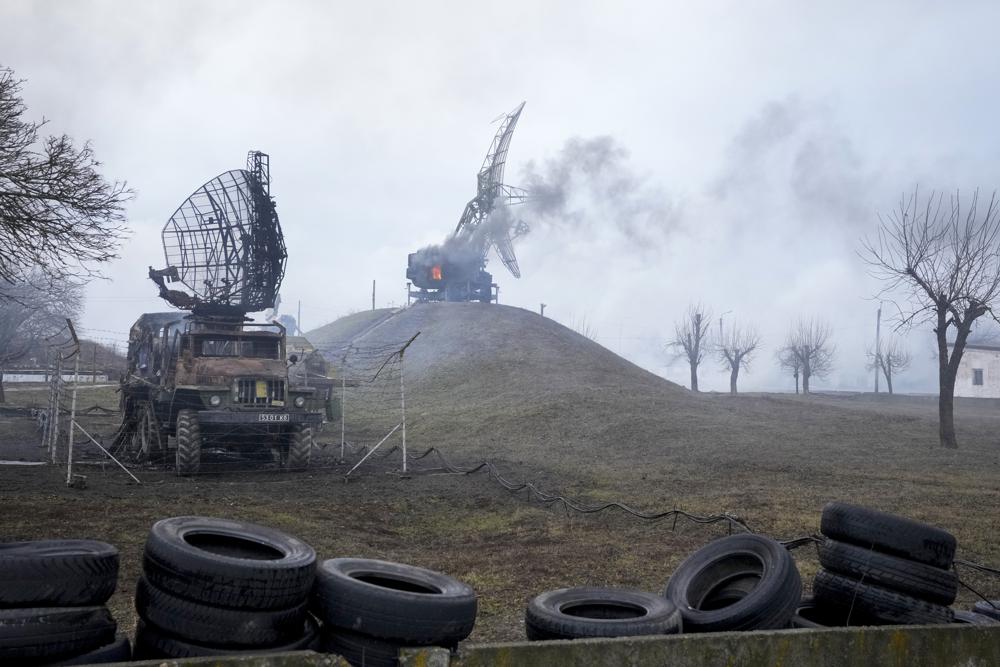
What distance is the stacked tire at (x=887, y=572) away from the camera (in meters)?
5.18

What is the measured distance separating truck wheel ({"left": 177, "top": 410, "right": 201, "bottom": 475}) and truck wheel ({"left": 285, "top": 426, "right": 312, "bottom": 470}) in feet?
6.20

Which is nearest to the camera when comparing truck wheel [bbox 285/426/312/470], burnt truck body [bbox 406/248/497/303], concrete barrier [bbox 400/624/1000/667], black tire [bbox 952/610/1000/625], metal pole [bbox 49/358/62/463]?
concrete barrier [bbox 400/624/1000/667]

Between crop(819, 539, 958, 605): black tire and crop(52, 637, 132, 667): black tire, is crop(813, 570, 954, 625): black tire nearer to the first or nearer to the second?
crop(819, 539, 958, 605): black tire

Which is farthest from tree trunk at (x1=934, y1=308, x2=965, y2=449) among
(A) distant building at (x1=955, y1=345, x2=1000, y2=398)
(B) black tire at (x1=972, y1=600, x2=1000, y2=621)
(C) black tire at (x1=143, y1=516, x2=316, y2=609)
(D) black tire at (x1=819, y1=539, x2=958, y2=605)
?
(A) distant building at (x1=955, y1=345, x2=1000, y2=398)

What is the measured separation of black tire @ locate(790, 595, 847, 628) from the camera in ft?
17.5

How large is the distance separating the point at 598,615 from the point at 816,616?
1.62 metres

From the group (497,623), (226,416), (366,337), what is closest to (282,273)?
(226,416)

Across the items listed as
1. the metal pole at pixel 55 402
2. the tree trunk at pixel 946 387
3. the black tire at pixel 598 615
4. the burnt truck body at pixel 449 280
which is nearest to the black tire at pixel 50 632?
the black tire at pixel 598 615

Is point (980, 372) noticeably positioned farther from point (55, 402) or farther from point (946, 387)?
point (55, 402)

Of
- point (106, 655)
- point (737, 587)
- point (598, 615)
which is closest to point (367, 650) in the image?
point (106, 655)

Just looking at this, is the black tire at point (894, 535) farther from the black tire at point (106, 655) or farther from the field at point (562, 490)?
the black tire at point (106, 655)

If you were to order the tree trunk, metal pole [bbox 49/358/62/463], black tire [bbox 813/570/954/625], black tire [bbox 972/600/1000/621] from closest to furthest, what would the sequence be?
black tire [bbox 813/570/954/625], black tire [bbox 972/600/1000/621], metal pole [bbox 49/358/62/463], the tree trunk

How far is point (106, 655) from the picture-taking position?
156 inches

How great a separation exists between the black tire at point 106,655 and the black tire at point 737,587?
324cm
